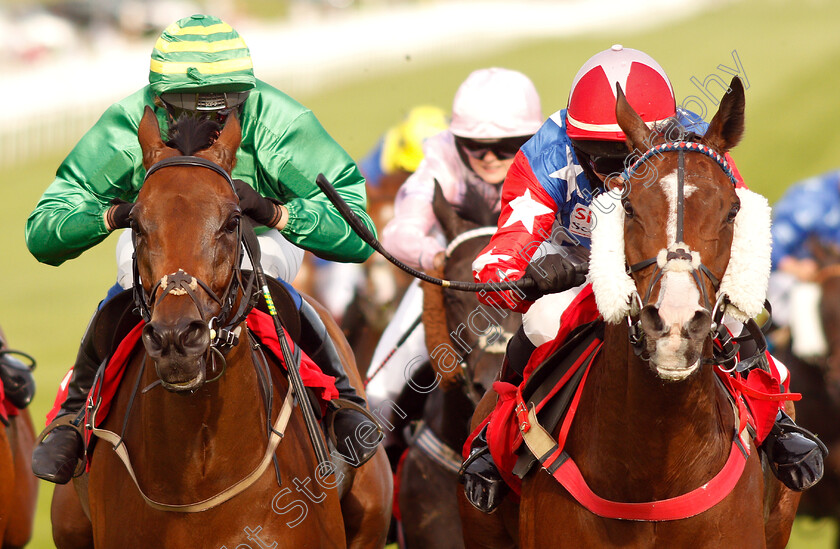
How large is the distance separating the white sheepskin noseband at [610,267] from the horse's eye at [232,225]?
112 centimetres

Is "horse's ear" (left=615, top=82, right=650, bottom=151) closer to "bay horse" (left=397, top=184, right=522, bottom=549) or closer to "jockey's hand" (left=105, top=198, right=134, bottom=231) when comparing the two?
"jockey's hand" (left=105, top=198, right=134, bottom=231)

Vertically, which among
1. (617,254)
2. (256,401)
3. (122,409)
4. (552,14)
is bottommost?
(552,14)

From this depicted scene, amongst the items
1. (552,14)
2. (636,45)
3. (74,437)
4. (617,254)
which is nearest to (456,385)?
(74,437)

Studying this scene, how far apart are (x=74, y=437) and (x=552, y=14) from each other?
39.7 metres

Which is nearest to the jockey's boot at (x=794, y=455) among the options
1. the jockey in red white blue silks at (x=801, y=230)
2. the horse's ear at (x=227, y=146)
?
the horse's ear at (x=227, y=146)

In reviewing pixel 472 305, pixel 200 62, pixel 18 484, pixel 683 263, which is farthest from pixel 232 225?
pixel 18 484

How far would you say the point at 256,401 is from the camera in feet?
13.0

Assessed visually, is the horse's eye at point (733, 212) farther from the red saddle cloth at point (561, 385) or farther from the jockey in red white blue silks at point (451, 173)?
the jockey in red white blue silks at point (451, 173)

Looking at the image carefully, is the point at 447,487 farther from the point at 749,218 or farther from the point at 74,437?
the point at 749,218

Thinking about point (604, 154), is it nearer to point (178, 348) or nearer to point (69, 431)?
point (178, 348)

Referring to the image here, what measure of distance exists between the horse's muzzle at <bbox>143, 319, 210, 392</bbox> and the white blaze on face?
4.28ft

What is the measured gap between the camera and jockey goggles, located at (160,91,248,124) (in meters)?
4.38

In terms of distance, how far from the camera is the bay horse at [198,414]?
3.45m

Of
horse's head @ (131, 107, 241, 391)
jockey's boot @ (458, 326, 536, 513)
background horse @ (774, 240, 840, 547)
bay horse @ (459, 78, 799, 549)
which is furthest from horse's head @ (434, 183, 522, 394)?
background horse @ (774, 240, 840, 547)
